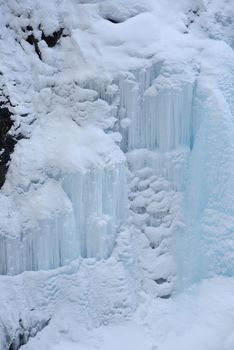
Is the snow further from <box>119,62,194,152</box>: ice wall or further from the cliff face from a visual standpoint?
<box>119,62,194,152</box>: ice wall

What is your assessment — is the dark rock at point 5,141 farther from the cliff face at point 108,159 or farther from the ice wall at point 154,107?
the ice wall at point 154,107

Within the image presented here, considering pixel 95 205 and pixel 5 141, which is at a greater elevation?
pixel 5 141

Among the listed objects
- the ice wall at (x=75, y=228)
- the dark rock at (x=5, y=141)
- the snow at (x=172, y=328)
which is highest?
the dark rock at (x=5, y=141)

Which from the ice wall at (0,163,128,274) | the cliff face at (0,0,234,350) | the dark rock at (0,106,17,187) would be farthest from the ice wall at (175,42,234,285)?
the dark rock at (0,106,17,187)

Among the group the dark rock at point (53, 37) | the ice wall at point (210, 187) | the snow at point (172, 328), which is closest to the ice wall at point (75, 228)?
the snow at point (172, 328)

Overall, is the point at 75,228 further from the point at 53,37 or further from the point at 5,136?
the point at 53,37

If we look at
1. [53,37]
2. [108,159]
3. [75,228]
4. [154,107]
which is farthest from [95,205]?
[53,37]

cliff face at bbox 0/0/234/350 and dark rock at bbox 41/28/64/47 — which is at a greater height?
dark rock at bbox 41/28/64/47

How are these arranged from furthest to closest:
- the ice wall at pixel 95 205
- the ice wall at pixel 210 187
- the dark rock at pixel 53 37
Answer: the ice wall at pixel 210 187, the dark rock at pixel 53 37, the ice wall at pixel 95 205

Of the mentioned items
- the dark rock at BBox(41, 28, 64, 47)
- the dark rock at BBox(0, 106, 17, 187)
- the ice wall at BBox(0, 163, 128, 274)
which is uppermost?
the dark rock at BBox(41, 28, 64, 47)

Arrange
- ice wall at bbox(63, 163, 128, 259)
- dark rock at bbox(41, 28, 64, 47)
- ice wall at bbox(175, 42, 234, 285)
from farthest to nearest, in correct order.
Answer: ice wall at bbox(175, 42, 234, 285) → dark rock at bbox(41, 28, 64, 47) → ice wall at bbox(63, 163, 128, 259)

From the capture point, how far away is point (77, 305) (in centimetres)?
583

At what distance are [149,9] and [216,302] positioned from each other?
4476 mm

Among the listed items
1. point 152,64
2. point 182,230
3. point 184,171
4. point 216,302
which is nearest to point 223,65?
point 152,64
